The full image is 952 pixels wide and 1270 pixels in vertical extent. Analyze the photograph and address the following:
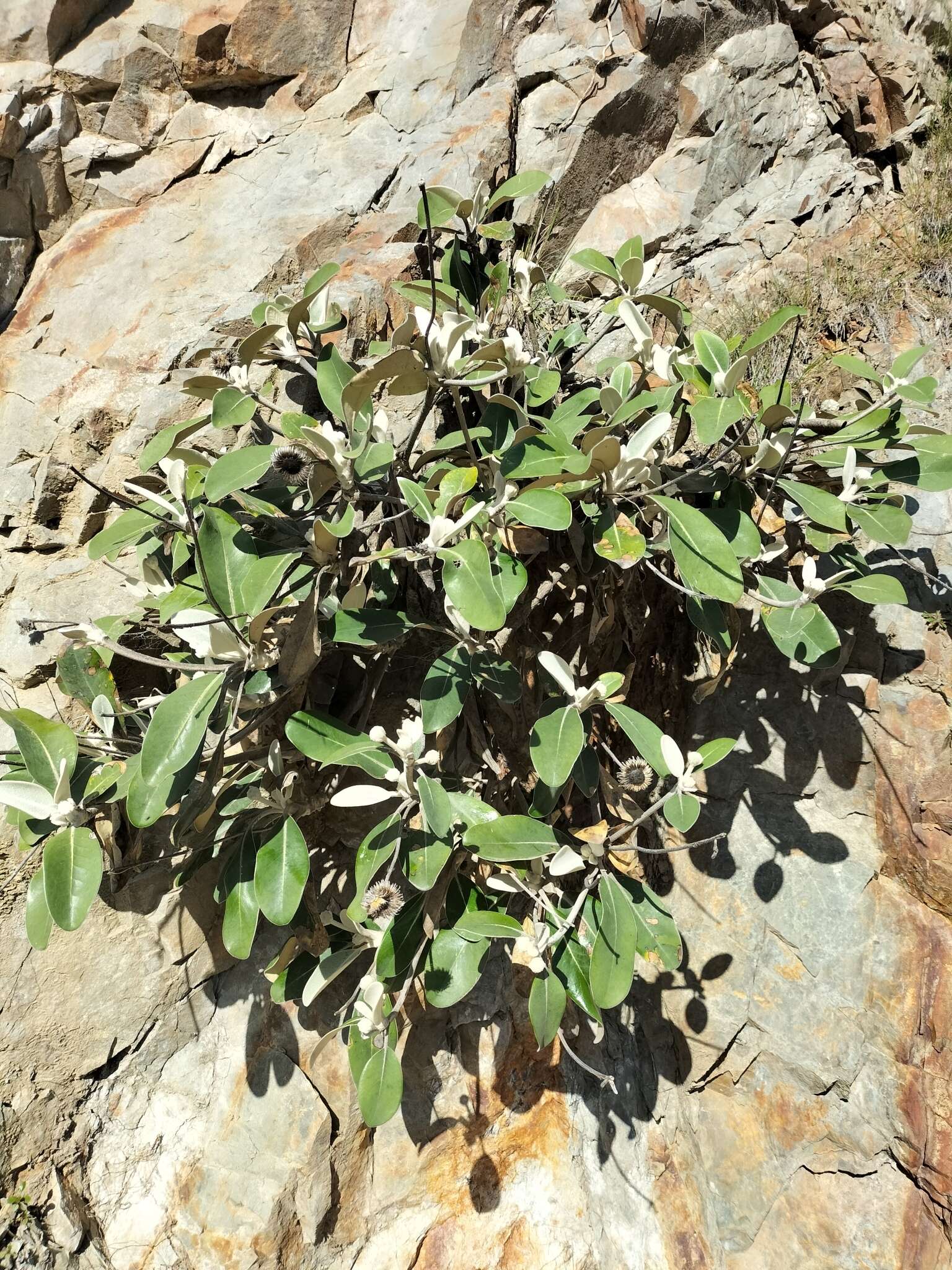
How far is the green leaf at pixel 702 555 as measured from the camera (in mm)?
1708

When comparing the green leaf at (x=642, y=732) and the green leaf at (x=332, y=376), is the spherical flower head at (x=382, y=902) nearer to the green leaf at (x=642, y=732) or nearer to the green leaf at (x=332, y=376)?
the green leaf at (x=642, y=732)

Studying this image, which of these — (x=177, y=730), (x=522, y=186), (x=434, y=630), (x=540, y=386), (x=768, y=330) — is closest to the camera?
(x=177, y=730)

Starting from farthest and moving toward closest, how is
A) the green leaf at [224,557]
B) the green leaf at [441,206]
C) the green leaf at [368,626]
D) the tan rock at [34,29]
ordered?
the tan rock at [34,29] → the green leaf at [441,206] → the green leaf at [368,626] → the green leaf at [224,557]

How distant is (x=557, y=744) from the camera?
5.80 ft

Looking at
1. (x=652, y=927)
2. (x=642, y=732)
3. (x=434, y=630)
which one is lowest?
(x=652, y=927)

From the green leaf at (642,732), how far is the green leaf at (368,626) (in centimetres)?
52

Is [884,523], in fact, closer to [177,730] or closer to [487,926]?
[487,926]

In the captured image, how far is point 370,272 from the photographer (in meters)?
2.88

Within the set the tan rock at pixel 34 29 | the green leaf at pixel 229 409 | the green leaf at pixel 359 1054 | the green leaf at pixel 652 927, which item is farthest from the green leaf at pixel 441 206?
the tan rock at pixel 34 29

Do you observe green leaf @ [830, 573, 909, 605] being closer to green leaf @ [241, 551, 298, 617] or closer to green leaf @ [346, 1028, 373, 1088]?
green leaf @ [241, 551, 298, 617]

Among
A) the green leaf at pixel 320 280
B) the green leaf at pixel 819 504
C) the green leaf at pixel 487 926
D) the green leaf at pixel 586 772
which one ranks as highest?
the green leaf at pixel 320 280

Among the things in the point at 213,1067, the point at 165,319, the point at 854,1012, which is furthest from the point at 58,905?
the point at 165,319

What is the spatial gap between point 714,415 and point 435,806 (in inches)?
44.2

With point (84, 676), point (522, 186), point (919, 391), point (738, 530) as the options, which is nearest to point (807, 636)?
point (738, 530)
